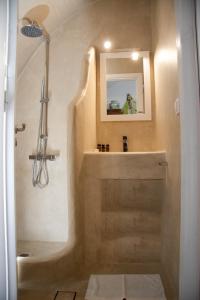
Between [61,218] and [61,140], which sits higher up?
[61,140]

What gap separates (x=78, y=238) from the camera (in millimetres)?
1779

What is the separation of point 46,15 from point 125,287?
7.99ft

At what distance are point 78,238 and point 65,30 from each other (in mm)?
2122

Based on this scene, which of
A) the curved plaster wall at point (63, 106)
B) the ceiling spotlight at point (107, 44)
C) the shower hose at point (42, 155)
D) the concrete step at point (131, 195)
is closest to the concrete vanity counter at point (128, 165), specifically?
the concrete step at point (131, 195)

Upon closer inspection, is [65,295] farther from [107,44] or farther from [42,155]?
[107,44]

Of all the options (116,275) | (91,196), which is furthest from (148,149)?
(116,275)

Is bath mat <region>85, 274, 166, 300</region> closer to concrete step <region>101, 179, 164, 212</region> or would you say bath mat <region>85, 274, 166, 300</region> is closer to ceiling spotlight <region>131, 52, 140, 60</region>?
concrete step <region>101, 179, 164, 212</region>

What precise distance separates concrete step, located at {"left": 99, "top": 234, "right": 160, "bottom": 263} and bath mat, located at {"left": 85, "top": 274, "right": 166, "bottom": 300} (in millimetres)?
233

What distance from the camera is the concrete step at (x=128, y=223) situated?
1888 millimetres

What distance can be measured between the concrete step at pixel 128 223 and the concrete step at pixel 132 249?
5cm

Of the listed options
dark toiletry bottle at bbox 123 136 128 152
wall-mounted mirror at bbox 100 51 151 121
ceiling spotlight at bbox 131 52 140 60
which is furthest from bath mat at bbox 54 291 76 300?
ceiling spotlight at bbox 131 52 140 60

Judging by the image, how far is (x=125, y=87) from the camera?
2.41m

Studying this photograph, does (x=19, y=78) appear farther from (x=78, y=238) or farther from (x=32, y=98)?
(x=78, y=238)

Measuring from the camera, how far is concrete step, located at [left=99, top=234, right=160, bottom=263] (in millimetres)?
1854
